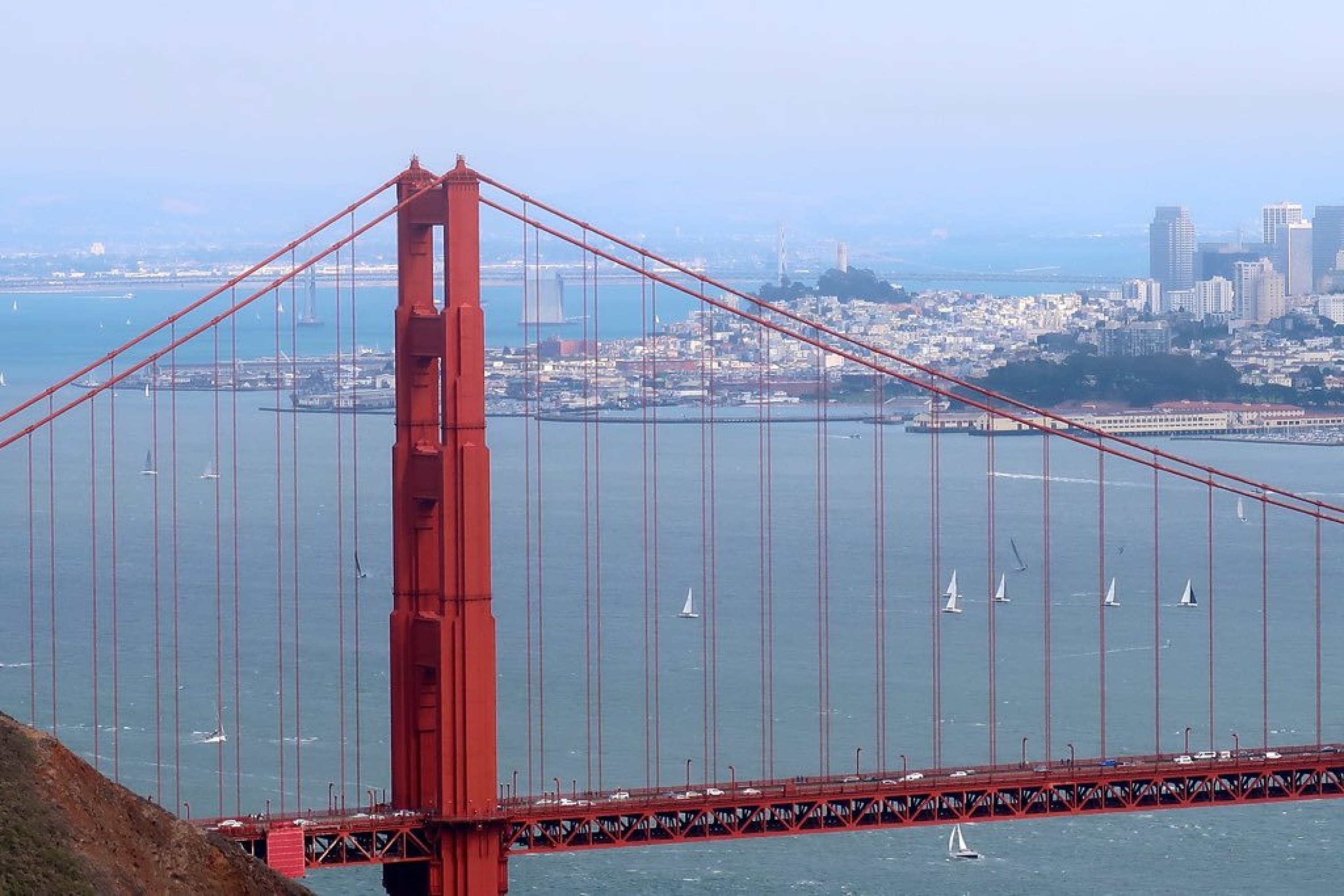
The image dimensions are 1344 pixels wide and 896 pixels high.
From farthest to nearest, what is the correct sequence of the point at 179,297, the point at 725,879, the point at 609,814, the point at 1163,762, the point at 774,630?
the point at 179,297
the point at 774,630
the point at 725,879
the point at 1163,762
the point at 609,814

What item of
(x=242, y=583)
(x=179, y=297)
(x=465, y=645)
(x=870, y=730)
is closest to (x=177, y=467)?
(x=242, y=583)

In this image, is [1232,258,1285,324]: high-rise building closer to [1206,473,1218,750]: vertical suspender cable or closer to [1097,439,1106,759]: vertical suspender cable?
[1097,439,1106,759]: vertical suspender cable

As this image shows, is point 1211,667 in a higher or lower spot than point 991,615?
lower

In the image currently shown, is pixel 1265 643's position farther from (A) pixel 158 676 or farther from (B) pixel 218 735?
(A) pixel 158 676

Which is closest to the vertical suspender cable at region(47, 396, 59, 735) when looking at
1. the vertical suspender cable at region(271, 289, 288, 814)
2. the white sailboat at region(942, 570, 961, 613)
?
Result: the vertical suspender cable at region(271, 289, 288, 814)

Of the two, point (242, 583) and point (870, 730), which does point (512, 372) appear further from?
point (870, 730)

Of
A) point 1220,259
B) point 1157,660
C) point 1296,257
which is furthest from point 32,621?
point 1296,257
